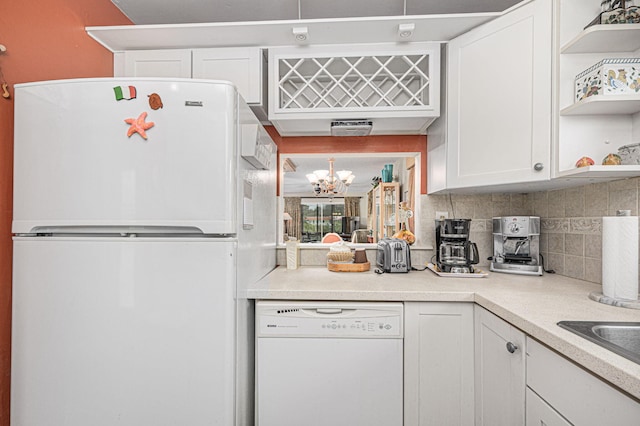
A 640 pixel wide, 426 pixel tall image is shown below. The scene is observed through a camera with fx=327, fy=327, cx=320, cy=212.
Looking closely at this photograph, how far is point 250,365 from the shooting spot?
4.90 ft

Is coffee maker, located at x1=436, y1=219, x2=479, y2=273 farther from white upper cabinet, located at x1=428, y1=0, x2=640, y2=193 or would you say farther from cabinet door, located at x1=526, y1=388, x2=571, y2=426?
cabinet door, located at x1=526, y1=388, x2=571, y2=426

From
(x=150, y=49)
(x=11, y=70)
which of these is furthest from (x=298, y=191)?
(x=11, y=70)

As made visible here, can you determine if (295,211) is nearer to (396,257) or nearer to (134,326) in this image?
(396,257)

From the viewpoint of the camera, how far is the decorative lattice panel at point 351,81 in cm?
178

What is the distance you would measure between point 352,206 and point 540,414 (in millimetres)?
8502

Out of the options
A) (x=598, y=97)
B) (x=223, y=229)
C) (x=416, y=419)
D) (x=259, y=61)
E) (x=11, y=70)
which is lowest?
(x=416, y=419)

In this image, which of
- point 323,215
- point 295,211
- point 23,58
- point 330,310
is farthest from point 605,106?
point 295,211

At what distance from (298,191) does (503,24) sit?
7.45m

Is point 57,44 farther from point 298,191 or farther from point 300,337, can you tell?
point 298,191

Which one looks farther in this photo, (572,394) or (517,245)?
(517,245)

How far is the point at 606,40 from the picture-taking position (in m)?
1.32

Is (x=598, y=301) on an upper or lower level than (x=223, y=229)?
lower

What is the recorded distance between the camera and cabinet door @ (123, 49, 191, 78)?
5.88 feet

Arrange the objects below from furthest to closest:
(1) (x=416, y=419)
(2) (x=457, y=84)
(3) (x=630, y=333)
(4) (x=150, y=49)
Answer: (4) (x=150, y=49), (2) (x=457, y=84), (1) (x=416, y=419), (3) (x=630, y=333)
